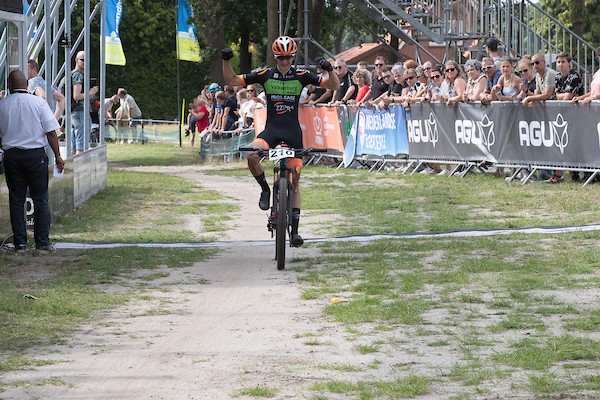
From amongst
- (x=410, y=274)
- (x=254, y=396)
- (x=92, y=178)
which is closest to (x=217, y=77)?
(x=92, y=178)

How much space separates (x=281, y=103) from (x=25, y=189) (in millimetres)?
2913

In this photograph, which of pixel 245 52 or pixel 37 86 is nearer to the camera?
pixel 37 86

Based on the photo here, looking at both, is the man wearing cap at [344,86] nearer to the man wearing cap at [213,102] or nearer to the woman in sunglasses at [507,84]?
the woman in sunglasses at [507,84]

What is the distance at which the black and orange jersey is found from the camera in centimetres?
1225

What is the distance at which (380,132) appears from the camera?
958 inches

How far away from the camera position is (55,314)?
29.9ft

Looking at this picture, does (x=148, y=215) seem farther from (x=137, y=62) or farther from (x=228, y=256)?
(x=137, y=62)

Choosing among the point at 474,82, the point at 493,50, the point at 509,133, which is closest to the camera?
the point at 509,133

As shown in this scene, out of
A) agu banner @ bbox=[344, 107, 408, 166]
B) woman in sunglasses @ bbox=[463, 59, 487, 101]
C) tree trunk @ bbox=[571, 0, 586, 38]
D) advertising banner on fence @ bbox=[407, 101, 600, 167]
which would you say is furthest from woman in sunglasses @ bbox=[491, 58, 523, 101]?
tree trunk @ bbox=[571, 0, 586, 38]

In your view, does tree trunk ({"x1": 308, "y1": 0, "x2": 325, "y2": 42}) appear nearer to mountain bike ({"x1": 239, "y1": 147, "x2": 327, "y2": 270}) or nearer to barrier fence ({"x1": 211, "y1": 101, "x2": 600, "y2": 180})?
barrier fence ({"x1": 211, "y1": 101, "x2": 600, "y2": 180})

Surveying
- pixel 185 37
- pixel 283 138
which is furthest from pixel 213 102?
pixel 283 138

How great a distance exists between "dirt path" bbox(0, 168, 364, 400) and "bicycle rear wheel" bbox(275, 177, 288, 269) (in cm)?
30

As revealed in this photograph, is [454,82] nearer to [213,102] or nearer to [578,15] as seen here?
[578,15]

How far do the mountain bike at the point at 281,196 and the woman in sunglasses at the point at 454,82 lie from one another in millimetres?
9496
